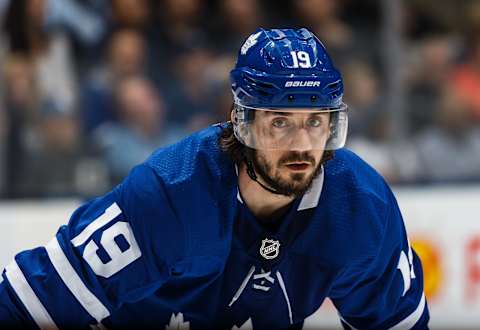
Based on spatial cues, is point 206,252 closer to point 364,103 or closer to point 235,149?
point 235,149

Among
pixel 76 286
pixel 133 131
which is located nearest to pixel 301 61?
pixel 76 286

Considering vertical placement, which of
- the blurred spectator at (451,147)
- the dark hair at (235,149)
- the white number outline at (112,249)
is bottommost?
the blurred spectator at (451,147)

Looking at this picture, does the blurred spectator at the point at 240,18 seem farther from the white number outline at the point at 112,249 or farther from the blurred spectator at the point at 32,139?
the white number outline at the point at 112,249

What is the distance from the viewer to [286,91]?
2199 millimetres

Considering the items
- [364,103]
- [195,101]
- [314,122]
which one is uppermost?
[314,122]

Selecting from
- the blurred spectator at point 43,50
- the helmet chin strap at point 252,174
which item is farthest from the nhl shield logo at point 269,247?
the blurred spectator at point 43,50

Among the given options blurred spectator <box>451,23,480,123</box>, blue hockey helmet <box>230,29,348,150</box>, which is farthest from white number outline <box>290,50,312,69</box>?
blurred spectator <box>451,23,480,123</box>

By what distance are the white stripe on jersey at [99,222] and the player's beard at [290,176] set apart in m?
0.33

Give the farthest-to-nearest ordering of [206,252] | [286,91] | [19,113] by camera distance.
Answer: [19,113] → [206,252] → [286,91]

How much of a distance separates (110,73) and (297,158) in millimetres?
2030

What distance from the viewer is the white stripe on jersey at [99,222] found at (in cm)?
233

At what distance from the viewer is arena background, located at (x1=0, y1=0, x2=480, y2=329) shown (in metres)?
4.07

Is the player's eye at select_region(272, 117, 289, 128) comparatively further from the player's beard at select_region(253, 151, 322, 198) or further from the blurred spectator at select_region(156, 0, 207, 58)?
the blurred spectator at select_region(156, 0, 207, 58)

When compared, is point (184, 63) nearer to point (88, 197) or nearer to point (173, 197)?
point (88, 197)
